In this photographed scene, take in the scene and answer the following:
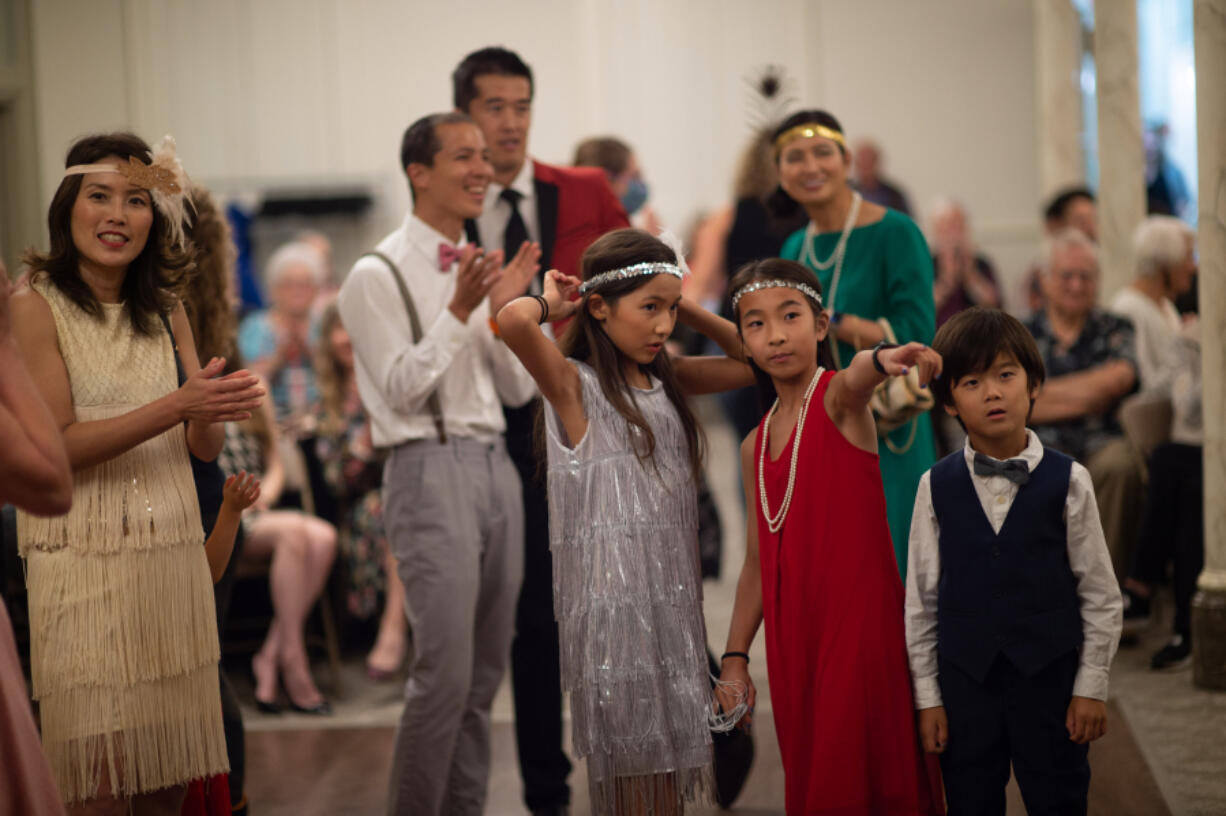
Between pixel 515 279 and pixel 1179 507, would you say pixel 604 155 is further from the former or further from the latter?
pixel 1179 507

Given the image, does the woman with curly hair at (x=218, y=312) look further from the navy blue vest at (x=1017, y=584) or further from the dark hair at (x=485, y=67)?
the navy blue vest at (x=1017, y=584)

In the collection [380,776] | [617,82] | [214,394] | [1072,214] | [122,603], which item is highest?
[617,82]

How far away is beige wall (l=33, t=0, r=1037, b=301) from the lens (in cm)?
1133

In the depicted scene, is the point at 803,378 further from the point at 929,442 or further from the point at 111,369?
the point at 111,369

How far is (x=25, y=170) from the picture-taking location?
7742 millimetres

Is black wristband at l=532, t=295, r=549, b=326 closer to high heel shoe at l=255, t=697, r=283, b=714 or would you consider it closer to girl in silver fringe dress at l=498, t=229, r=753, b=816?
girl in silver fringe dress at l=498, t=229, r=753, b=816

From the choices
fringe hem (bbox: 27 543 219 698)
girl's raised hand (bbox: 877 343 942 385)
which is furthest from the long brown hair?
girl's raised hand (bbox: 877 343 942 385)

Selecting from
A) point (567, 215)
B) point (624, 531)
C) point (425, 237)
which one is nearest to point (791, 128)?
point (567, 215)

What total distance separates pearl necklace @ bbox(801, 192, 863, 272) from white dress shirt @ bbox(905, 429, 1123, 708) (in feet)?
3.13

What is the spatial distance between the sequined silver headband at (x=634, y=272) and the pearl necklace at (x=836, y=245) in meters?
0.82

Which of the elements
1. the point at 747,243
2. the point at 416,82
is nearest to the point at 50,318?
the point at 747,243

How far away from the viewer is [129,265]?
273 centimetres

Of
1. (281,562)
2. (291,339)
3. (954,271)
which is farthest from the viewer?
(954,271)

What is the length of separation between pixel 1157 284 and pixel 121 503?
15.1ft
